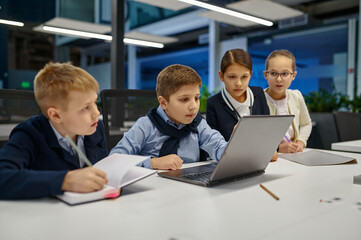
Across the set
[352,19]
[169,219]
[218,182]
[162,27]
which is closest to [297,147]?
[218,182]

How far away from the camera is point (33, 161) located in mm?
941

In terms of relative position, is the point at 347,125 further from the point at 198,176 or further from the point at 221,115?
the point at 198,176

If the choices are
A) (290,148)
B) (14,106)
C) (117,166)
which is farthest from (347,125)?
(14,106)

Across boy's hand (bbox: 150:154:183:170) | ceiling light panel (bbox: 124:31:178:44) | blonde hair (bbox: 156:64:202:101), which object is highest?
ceiling light panel (bbox: 124:31:178:44)

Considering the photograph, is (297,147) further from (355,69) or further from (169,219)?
(355,69)

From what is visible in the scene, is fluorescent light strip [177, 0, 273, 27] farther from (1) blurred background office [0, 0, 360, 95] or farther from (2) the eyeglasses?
(2) the eyeglasses

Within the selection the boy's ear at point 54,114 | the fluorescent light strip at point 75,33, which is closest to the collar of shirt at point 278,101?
the boy's ear at point 54,114

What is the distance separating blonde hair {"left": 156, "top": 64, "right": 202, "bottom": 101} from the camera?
1.37m

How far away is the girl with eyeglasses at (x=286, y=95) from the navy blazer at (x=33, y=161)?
4.30 ft

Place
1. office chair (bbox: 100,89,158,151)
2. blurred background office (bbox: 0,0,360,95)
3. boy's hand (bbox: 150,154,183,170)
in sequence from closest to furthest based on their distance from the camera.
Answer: boy's hand (bbox: 150,154,183,170) < office chair (bbox: 100,89,158,151) < blurred background office (bbox: 0,0,360,95)

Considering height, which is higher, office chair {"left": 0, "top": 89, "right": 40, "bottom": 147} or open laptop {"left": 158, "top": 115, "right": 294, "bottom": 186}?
office chair {"left": 0, "top": 89, "right": 40, "bottom": 147}

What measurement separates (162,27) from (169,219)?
8290 millimetres

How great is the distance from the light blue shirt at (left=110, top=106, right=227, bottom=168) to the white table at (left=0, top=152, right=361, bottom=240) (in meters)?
0.42

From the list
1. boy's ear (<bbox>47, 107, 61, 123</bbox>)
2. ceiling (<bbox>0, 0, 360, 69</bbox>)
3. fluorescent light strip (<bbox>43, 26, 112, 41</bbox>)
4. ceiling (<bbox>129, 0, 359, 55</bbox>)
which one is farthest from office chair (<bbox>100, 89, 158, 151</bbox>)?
ceiling (<bbox>129, 0, 359, 55</bbox>)
